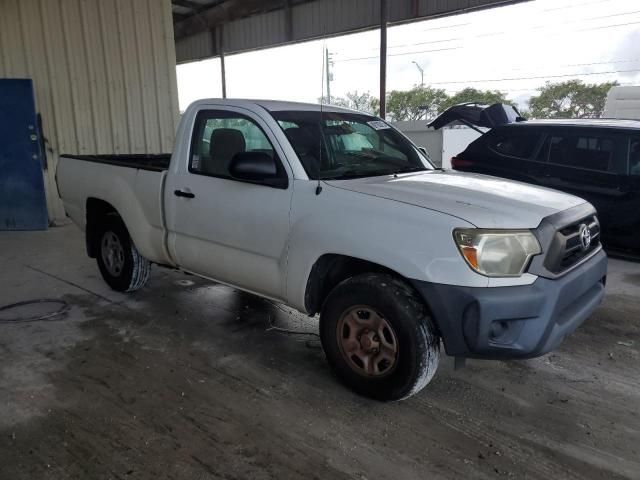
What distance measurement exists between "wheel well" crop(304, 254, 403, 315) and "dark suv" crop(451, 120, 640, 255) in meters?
3.60

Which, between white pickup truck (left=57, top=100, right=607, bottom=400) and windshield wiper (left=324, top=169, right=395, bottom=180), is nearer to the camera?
white pickup truck (left=57, top=100, right=607, bottom=400)

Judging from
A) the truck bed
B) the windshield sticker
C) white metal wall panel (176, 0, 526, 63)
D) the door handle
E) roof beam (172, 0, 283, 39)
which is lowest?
the door handle

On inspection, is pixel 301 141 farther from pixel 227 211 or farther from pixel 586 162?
pixel 586 162

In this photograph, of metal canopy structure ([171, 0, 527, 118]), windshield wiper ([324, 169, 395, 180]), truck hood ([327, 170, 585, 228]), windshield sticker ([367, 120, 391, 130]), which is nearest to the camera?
truck hood ([327, 170, 585, 228])

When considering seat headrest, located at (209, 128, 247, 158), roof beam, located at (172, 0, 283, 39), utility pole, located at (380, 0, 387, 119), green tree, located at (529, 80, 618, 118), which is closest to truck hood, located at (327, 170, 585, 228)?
seat headrest, located at (209, 128, 247, 158)

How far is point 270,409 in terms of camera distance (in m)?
2.97

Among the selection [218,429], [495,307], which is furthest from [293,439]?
[495,307]

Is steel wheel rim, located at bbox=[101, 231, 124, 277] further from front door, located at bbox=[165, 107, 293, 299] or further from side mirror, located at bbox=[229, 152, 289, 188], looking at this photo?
side mirror, located at bbox=[229, 152, 289, 188]

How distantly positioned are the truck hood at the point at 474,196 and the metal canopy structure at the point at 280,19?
26.9 ft

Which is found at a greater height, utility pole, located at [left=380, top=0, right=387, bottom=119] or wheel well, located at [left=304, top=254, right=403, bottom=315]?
utility pole, located at [left=380, top=0, right=387, bottom=119]

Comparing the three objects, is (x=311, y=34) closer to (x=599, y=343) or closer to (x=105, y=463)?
(x=599, y=343)

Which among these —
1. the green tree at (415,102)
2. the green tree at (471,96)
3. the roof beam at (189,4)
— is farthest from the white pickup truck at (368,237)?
the green tree at (415,102)

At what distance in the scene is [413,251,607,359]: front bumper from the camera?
2533 mm

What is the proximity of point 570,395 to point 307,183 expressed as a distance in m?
2.12
